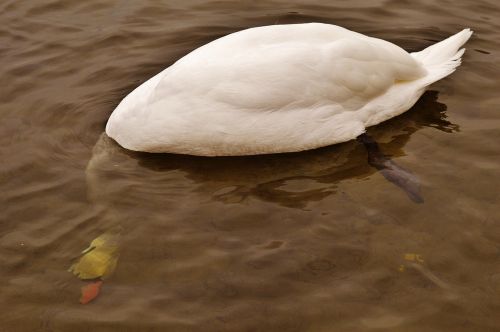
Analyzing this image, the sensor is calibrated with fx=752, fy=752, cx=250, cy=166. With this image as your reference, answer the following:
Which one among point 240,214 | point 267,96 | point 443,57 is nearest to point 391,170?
point 267,96

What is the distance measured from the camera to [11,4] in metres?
8.40

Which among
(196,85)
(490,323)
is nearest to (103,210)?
(196,85)

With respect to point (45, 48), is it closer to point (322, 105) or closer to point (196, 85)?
point (196, 85)

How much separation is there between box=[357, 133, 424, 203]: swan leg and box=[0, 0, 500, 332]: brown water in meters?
0.08

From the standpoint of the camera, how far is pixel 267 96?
218 inches

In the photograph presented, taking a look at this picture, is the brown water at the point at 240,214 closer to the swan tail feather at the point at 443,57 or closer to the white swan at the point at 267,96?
the white swan at the point at 267,96

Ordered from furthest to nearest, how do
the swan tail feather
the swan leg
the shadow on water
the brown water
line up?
1. the swan tail feather
2. the shadow on water
3. the swan leg
4. the brown water

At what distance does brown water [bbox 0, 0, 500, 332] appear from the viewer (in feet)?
14.9

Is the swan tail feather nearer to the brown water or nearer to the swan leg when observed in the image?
the brown water

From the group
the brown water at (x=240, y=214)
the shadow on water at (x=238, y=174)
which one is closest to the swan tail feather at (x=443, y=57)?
the brown water at (x=240, y=214)

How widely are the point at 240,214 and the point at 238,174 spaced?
1.73ft

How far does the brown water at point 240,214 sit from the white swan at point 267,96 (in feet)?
0.79

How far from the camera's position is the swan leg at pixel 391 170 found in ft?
18.0

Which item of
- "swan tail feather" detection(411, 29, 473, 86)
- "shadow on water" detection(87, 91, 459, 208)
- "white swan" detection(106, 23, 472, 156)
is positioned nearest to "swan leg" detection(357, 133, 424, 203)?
"shadow on water" detection(87, 91, 459, 208)
